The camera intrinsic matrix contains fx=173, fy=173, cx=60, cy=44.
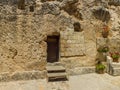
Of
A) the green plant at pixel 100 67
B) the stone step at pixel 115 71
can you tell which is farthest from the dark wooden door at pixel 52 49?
the stone step at pixel 115 71

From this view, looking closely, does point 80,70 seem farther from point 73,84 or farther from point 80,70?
Answer: point 73,84

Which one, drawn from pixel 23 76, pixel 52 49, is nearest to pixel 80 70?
pixel 52 49

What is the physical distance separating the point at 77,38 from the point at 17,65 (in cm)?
321

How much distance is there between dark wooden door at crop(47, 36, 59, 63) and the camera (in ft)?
28.2

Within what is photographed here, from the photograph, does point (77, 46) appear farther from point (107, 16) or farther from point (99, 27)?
point (107, 16)

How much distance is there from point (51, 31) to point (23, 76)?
96.1 inches

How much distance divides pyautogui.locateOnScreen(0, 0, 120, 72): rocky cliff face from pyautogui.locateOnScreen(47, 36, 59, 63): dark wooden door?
1.08ft

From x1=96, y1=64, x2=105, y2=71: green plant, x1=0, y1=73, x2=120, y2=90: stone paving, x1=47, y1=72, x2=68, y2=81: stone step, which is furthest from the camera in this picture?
x1=96, y1=64, x2=105, y2=71: green plant

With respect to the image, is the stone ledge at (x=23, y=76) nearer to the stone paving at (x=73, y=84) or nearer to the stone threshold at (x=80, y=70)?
the stone paving at (x=73, y=84)

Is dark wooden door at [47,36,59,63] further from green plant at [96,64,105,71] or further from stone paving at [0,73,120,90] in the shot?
green plant at [96,64,105,71]

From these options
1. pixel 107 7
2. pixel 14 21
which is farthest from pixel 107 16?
pixel 14 21

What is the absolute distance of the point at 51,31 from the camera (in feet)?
27.0

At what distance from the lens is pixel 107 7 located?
381 inches

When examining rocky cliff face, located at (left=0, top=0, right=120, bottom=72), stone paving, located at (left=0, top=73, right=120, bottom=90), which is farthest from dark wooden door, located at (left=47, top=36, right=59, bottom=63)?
stone paving, located at (left=0, top=73, right=120, bottom=90)
